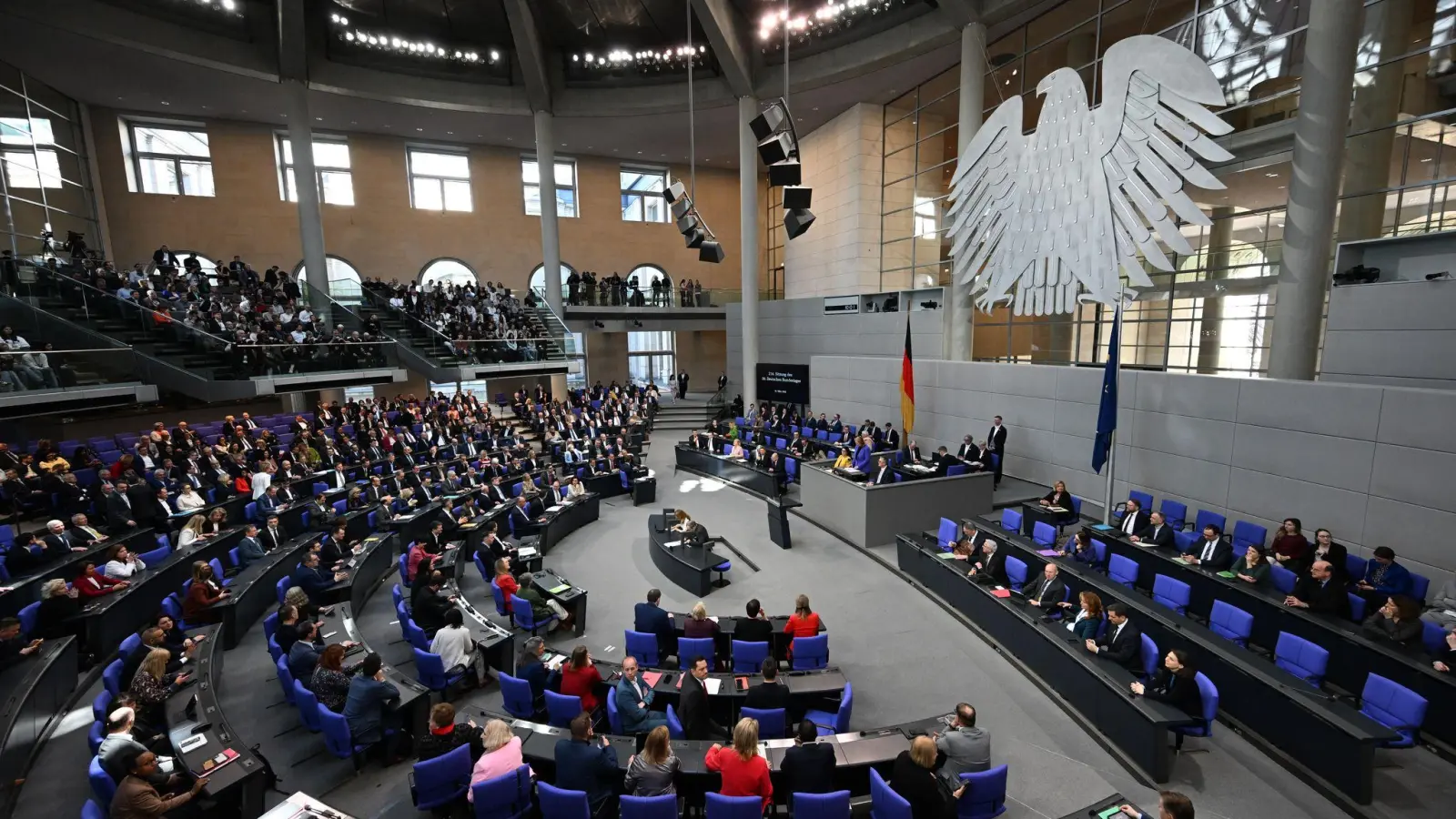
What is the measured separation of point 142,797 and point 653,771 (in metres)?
3.23

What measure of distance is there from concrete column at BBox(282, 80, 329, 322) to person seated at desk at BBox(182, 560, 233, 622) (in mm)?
13757

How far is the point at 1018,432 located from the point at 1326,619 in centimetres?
766

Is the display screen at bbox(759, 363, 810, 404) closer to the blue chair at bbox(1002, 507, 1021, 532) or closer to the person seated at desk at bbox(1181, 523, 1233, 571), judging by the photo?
the blue chair at bbox(1002, 507, 1021, 532)

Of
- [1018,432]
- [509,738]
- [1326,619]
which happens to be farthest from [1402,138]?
[509,738]

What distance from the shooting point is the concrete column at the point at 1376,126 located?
386 inches

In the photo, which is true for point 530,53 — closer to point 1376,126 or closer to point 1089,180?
point 1089,180

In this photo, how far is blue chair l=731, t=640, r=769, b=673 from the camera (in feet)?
20.1

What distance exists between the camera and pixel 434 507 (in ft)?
35.8

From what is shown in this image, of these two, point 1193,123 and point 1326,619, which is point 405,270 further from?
point 1326,619

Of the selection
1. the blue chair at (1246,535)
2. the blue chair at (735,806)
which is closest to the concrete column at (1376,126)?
the blue chair at (1246,535)

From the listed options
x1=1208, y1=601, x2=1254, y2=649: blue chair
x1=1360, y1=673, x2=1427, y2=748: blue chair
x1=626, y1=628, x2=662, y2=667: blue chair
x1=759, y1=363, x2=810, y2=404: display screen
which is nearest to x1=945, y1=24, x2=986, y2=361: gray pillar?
x1=759, y1=363, x2=810, y2=404: display screen

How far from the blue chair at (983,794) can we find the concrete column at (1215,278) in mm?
11672

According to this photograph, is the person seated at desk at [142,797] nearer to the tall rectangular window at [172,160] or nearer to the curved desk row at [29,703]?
the curved desk row at [29,703]

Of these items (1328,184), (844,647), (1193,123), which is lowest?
(844,647)
